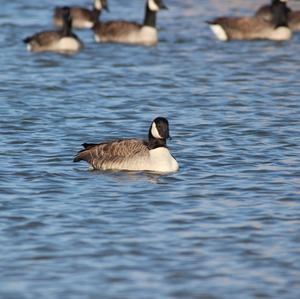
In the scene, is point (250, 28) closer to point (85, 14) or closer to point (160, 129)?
point (85, 14)

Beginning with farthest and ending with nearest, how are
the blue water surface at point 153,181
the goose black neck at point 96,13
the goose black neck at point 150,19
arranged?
the goose black neck at point 96,13 → the goose black neck at point 150,19 → the blue water surface at point 153,181

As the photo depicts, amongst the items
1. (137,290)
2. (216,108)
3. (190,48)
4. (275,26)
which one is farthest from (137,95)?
(137,290)

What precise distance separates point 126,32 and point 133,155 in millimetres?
15114

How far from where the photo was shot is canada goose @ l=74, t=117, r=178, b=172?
1587 cm

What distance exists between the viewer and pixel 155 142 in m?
15.9

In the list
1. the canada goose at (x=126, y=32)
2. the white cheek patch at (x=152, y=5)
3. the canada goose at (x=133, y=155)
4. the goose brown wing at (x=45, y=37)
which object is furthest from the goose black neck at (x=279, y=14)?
the canada goose at (x=133, y=155)

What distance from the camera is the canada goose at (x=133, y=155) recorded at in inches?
625

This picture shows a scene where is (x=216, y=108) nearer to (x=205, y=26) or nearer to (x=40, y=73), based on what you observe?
(x=40, y=73)

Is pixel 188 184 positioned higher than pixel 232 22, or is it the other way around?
pixel 232 22

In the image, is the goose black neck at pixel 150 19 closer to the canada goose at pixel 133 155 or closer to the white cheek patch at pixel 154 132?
the canada goose at pixel 133 155

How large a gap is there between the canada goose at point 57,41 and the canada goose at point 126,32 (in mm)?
1057

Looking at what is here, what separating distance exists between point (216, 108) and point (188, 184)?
21.0 ft

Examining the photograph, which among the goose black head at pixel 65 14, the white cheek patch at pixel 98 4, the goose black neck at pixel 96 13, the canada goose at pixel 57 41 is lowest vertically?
the canada goose at pixel 57 41

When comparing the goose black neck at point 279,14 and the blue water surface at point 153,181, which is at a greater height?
the goose black neck at point 279,14
